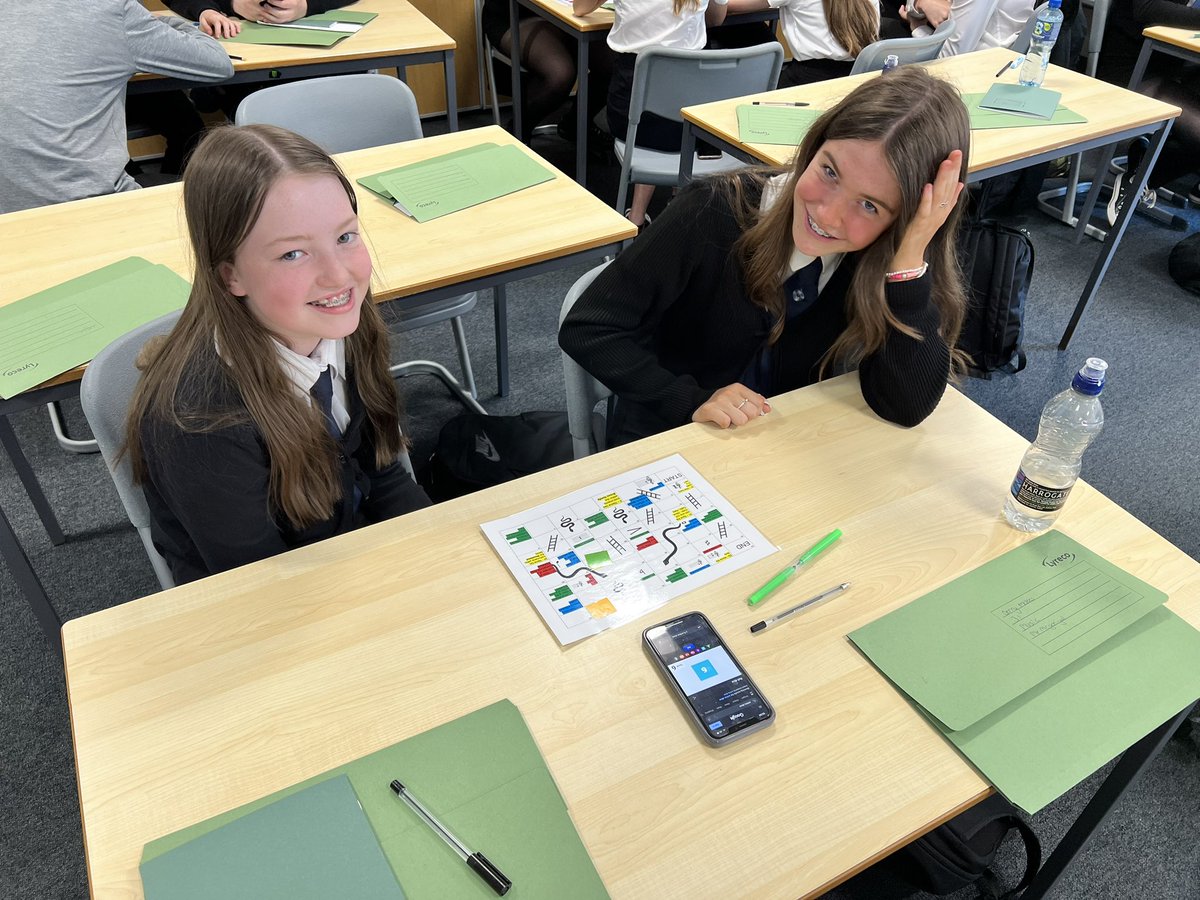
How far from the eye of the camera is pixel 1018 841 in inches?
60.0

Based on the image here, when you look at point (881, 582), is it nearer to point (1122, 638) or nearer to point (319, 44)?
point (1122, 638)

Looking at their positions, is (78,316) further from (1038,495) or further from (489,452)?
(1038,495)

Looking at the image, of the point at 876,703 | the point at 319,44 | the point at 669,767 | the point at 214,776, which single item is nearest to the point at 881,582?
the point at 876,703

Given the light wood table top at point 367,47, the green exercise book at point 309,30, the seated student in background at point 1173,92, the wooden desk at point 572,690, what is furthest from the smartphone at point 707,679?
the seated student in background at point 1173,92

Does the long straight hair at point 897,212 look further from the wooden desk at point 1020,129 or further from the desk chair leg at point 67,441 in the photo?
the desk chair leg at point 67,441

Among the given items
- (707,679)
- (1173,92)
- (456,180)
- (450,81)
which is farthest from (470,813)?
(1173,92)

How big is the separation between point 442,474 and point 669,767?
4.00 feet

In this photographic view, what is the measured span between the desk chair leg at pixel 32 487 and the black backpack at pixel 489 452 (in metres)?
0.82

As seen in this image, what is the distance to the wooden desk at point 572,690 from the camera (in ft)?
2.52

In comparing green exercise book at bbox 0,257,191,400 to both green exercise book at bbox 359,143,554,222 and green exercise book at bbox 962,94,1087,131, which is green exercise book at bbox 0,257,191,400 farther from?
green exercise book at bbox 962,94,1087,131

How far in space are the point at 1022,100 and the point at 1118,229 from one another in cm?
54

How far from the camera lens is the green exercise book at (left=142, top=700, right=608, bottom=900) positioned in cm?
72

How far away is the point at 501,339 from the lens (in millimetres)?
2381

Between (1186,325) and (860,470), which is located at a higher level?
(860,470)
